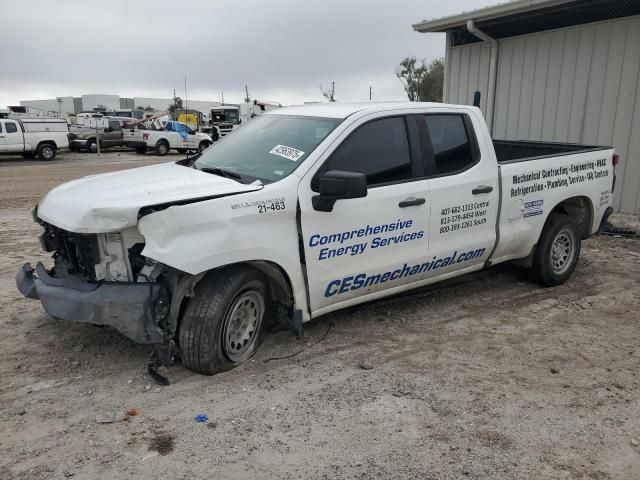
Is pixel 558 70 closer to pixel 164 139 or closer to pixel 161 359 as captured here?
pixel 161 359

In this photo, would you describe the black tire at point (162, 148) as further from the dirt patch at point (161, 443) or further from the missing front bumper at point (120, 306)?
the dirt patch at point (161, 443)

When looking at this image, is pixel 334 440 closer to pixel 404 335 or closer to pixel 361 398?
pixel 361 398

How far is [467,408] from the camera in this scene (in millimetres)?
3631

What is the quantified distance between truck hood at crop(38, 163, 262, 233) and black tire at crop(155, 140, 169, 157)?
2457cm

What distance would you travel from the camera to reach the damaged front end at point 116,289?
11.9 ft

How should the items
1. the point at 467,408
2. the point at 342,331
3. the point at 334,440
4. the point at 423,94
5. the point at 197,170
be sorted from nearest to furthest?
the point at 334,440 → the point at 467,408 → the point at 197,170 → the point at 342,331 → the point at 423,94

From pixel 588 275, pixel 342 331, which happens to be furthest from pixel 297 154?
pixel 588 275

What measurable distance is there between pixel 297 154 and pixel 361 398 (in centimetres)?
178

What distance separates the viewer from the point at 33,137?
23.8 meters

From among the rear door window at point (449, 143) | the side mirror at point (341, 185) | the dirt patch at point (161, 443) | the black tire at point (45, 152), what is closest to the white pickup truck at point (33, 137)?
the black tire at point (45, 152)

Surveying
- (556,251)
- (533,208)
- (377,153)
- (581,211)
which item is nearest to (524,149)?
(581,211)

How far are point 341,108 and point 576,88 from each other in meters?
6.54

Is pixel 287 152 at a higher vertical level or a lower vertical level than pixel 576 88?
lower

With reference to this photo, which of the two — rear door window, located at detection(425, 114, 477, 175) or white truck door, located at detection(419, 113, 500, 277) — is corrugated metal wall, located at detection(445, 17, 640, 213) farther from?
rear door window, located at detection(425, 114, 477, 175)
